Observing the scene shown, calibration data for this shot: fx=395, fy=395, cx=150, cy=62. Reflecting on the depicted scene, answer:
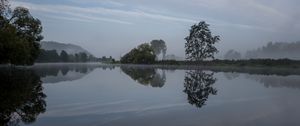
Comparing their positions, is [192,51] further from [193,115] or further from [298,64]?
[193,115]

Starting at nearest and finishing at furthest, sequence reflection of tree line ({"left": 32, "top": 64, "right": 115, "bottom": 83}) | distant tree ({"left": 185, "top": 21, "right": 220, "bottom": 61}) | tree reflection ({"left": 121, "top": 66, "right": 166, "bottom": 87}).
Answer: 1. tree reflection ({"left": 121, "top": 66, "right": 166, "bottom": 87})
2. reflection of tree line ({"left": 32, "top": 64, "right": 115, "bottom": 83})
3. distant tree ({"left": 185, "top": 21, "right": 220, "bottom": 61})

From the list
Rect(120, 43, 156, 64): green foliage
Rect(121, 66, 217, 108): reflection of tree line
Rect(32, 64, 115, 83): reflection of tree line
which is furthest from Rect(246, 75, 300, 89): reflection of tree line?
Rect(120, 43, 156, 64): green foliage

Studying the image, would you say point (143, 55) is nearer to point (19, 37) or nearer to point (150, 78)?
point (19, 37)

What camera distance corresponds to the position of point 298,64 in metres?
94.2

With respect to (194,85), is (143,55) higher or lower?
higher

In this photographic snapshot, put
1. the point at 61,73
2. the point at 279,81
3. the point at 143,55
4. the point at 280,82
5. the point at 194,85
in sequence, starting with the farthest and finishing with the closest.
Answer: the point at 143,55 < the point at 61,73 < the point at 279,81 < the point at 280,82 < the point at 194,85

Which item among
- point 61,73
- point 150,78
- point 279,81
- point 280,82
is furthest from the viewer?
point 61,73

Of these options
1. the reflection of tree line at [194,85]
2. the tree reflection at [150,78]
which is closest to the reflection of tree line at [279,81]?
the reflection of tree line at [194,85]

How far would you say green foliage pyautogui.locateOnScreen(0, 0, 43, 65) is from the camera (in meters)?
54.2

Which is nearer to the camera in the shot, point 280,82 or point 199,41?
point 280,82

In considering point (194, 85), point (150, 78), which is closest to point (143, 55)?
point (150, 78)

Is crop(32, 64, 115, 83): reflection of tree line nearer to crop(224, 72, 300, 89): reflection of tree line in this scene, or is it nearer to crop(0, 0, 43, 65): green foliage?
crop(0, 0, 43, 65): green foliage

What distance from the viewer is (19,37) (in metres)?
63.7

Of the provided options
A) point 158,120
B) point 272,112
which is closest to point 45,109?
point 158,120
